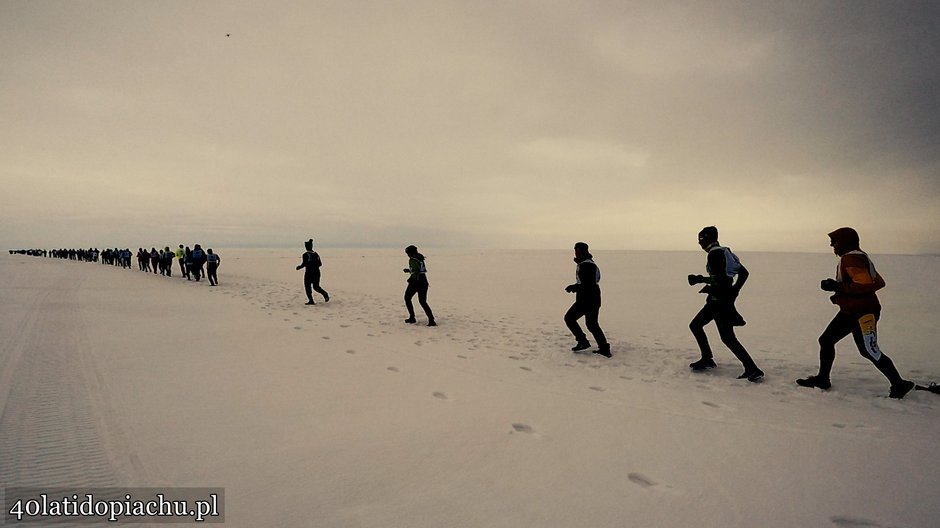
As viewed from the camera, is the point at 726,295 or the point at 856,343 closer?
the point at 856,343

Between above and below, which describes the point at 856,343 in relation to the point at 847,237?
below

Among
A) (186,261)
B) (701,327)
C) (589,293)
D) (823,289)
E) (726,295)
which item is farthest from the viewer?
(186,261)

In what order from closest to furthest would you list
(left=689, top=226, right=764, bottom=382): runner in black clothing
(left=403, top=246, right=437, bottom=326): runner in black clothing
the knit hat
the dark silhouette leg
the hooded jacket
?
the hooded jacket → the knit hat → (left=689, top=226, right=764, bottom=382): runner in black clothing → the dark silhouette leg → (left=403, top=246, right=437, bottom=326): runner in black clothing

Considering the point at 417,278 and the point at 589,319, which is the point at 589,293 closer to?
the point at 589,319

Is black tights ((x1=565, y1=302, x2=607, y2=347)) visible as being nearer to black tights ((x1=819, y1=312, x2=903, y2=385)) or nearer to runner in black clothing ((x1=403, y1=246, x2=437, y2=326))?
black tights ((x1=819, y1=312, x2=903, y2=385))

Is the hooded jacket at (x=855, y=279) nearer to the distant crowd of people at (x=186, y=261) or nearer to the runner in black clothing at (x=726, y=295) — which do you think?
the runner in black clothing at (x=726, y=295)

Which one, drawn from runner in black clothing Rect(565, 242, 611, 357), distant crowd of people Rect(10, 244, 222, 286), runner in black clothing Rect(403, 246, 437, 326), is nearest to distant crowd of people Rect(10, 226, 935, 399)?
runner in black clothing Rect(565, 242, 611, 357)

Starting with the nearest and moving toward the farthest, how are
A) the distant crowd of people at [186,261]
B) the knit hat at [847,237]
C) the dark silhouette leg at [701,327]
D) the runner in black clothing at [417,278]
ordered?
the knit hat at [847,237], the dark silhouette leg at [701,327], the runner in black clothing at [417,278], the distant crowd of people at [186,261]

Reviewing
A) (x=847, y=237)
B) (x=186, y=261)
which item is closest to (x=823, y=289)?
(x=847, y=237)

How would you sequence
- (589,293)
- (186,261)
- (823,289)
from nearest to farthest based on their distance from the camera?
1. (823,289)
2. (589,293)
3. (186,261)

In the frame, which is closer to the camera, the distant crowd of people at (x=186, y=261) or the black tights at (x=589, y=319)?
the black tights at (x=589, y=319)

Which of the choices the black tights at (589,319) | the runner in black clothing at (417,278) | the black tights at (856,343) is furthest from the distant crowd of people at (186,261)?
the black tights at (856,343)

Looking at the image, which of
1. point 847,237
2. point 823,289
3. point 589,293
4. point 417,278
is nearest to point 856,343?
point 823,289

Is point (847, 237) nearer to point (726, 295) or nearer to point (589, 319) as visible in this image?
point (726, 295)
